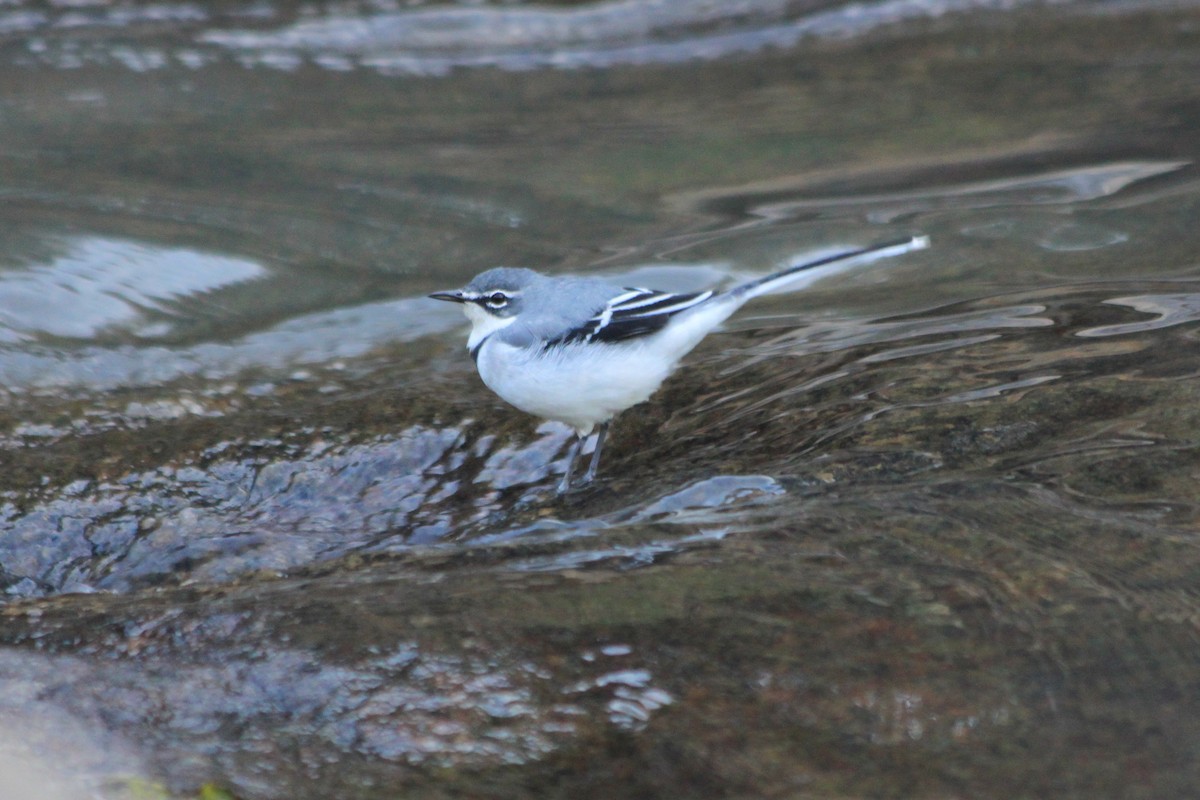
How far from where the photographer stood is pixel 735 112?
12.3 m

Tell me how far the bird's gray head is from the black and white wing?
502mm

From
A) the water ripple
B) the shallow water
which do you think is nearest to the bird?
the shallow water

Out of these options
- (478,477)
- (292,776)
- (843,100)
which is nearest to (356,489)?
(478,477)

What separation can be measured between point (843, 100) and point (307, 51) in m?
5.76

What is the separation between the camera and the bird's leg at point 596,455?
631 cm

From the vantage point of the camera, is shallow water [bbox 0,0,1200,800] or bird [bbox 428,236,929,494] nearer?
shallow water [bbox 0,0,1200,800]

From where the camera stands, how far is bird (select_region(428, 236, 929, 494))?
19.2 feet

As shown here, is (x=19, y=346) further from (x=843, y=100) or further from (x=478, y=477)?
(x=843, y=100)

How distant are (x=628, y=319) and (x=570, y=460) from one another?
0.95m

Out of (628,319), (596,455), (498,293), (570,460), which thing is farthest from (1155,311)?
(498,293)

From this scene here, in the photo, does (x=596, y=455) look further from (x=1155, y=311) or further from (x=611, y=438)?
(x=1155, y=311)

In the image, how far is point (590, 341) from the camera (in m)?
5.98

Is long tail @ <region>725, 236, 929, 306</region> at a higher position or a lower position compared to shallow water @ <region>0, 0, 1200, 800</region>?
higher

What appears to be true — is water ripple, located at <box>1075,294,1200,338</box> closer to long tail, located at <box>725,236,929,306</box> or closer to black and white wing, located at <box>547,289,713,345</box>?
long tail, located at <box>725,236,929,306</box>
